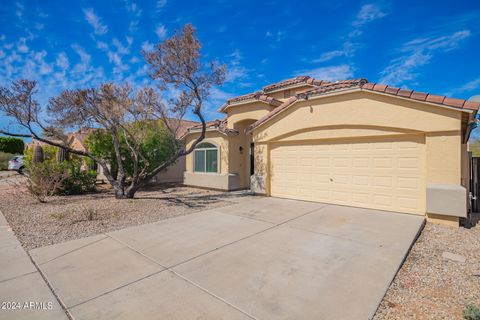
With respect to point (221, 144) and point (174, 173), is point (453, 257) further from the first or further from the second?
point (174, 173)

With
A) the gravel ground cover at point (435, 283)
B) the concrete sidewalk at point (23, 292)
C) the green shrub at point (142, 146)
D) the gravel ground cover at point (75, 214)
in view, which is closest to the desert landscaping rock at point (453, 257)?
the gravel ground cover at point (435, 283)

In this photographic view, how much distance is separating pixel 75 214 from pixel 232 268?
20.9ft

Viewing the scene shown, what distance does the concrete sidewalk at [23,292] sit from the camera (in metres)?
3.01

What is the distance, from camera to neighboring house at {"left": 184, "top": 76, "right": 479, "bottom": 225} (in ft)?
22.5

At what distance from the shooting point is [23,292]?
347 cm

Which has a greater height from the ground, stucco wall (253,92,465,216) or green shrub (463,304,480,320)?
stucco wall (253,92,465,216)

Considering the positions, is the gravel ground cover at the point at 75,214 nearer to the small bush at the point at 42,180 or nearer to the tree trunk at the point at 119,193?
the small bush at the point at 42,180

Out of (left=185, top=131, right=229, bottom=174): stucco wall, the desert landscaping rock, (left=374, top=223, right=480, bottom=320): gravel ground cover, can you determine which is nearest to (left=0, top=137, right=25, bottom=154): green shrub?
(left=185, top=131, right=229, bottom=174): stucco wall

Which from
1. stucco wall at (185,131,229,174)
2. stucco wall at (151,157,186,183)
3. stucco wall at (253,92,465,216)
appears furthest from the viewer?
stucco wall at (151,157,186,183)

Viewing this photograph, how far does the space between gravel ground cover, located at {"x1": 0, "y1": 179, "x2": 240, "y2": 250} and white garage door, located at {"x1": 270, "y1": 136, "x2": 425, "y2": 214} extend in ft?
10.2

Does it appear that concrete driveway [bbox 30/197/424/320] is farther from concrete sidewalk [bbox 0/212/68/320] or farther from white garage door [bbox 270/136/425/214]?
white garage door [bbox 270/136/425/214]

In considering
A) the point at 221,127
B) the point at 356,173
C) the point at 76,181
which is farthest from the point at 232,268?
the point at 76,181

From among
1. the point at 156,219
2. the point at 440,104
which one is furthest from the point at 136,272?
the point at 440,104

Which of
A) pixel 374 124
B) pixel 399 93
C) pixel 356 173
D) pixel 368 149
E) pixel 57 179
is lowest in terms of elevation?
pixel 57 179
